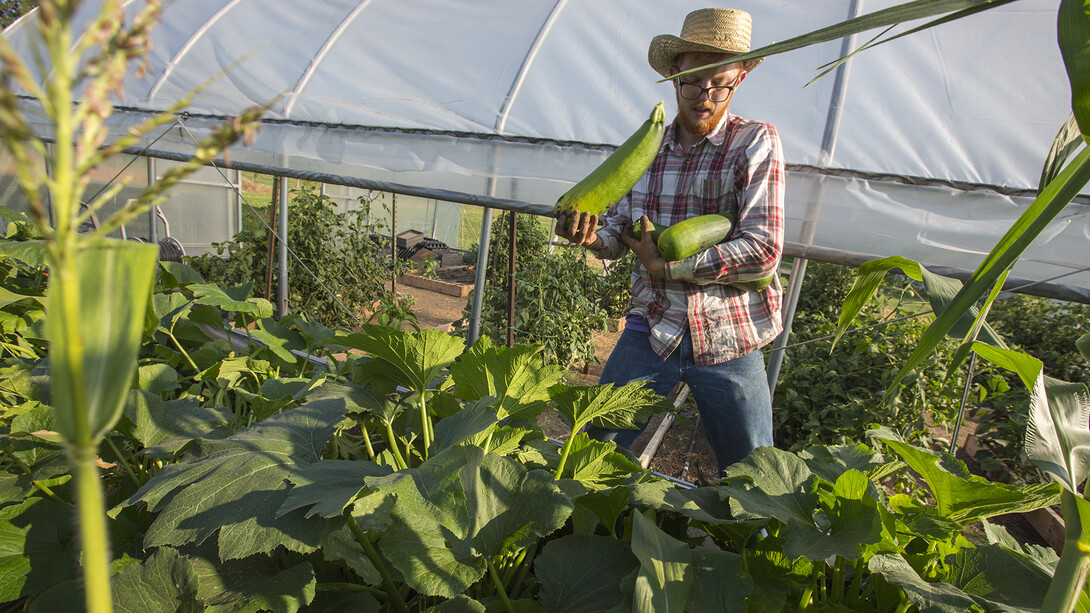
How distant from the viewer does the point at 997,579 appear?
60 cm

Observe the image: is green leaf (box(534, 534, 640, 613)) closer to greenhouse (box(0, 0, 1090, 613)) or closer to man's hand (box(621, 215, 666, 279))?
greenhouse (box(0, 0, 1090, 613))

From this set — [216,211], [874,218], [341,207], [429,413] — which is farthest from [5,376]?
[341,207]

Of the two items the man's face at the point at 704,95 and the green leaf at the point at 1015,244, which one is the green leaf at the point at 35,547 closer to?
the green leaf at the point at 1015,244

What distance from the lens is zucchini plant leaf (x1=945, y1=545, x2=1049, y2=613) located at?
0.58 meters

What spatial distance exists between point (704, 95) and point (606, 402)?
0.94 meters

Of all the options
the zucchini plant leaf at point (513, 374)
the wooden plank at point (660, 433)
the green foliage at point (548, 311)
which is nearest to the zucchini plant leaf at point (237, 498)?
the zucchini plant leaf at point (513, 374)

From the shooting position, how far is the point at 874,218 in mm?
2852

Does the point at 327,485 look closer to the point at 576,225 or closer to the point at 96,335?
the point at 96,335

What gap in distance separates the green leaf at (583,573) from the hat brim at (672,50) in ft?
3.53

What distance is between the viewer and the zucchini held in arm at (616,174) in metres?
1.40

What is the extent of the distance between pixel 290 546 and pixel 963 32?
362cm

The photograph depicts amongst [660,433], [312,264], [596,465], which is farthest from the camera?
[312,264]

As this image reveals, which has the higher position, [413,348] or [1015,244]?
[1015,244]

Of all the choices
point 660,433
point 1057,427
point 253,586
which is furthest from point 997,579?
point 660,433
